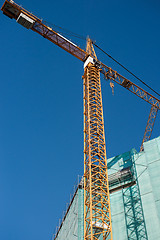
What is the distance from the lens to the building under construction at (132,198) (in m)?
29.2

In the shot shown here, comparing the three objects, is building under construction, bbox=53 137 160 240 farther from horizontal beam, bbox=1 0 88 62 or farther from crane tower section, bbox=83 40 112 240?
horizontal beam, bbox=1 0 88 62

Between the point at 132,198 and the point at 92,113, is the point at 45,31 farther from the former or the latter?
the point at 132,198

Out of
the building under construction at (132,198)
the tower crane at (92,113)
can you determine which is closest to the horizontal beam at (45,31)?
the tower crane at (92,113)

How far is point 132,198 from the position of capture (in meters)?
32.8

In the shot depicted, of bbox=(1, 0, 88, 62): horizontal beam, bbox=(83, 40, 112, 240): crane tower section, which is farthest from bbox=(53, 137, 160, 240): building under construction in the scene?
bbox=(1, 0, 88, 62): horizontal beam

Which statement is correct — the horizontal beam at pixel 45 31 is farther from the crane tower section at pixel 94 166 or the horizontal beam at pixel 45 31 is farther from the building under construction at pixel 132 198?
the building under construction at pixel 132 198

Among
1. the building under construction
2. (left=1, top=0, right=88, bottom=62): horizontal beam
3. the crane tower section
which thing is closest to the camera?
the crane tower section

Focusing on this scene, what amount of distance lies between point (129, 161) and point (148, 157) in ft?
17.3

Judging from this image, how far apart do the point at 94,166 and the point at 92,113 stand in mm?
6058

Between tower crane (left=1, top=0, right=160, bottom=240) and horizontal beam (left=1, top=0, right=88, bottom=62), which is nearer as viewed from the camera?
tower crane (left=1, top=0, right=160, bottom=240)

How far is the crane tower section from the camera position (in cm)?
2529

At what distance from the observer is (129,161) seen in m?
37.1

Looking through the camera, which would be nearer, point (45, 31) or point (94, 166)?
point (94, 166)

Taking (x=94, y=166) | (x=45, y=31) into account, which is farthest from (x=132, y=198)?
(x=45, y=31)
